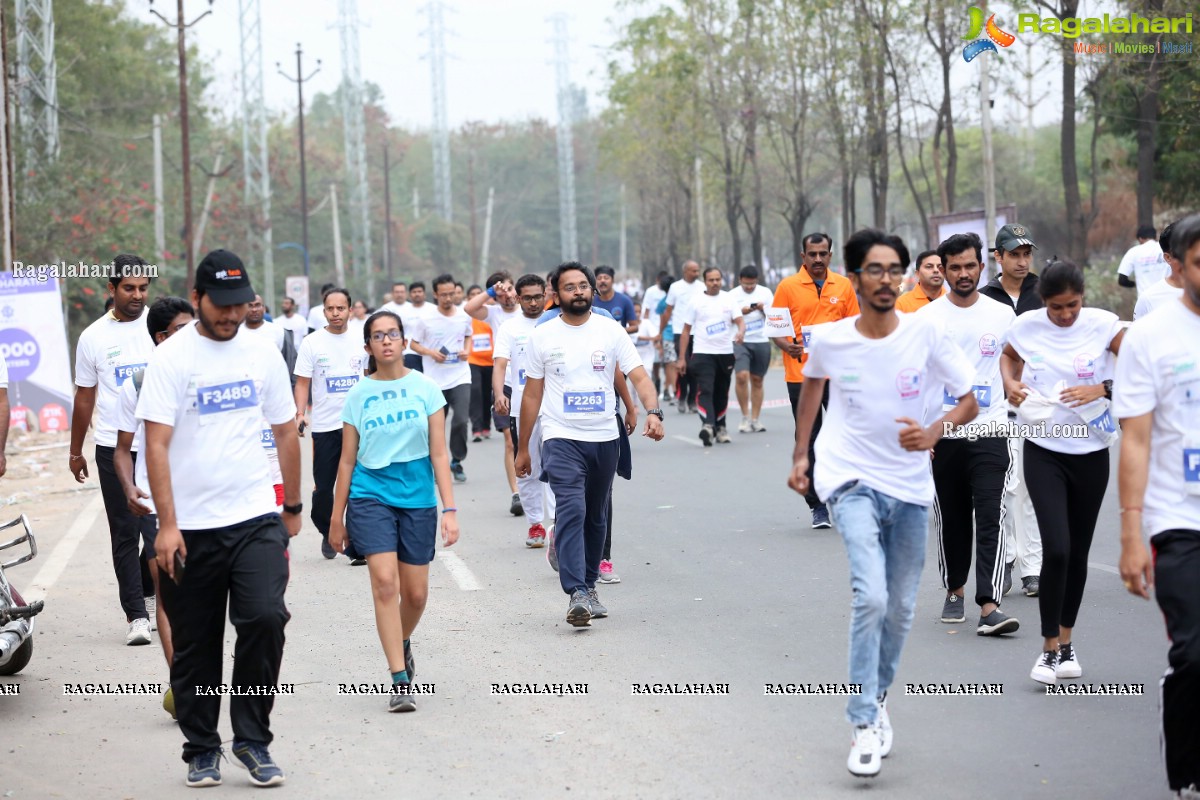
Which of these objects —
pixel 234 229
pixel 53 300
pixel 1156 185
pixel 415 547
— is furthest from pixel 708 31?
pixel 415 547

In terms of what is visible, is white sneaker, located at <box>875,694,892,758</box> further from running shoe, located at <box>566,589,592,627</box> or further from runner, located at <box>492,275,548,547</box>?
runner, located at <box>492,275,548,547</box>

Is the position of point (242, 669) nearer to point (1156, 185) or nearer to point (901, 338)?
point (901, 338)

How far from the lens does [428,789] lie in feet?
18.1

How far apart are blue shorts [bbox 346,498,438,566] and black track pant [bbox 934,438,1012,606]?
9.27 ft

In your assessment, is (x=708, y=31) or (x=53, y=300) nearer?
(x=53, y=300)

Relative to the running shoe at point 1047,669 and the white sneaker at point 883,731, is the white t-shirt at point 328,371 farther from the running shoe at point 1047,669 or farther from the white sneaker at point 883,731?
the white sneaker at point 883,731

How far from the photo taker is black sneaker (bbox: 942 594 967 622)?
799cm

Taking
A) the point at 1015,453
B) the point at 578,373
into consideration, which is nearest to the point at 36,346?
the point at 578,373

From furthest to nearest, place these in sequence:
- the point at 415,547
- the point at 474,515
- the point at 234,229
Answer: the point at 234,229 < the point at 474,515 < the point at 415,547

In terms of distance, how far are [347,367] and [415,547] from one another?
14.5 ft

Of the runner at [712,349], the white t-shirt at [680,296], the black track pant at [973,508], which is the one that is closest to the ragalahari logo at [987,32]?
the white t-shirt at [680,296]

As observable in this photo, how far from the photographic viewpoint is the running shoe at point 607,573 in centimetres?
966

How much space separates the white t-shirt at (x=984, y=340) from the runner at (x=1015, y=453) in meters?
0.13

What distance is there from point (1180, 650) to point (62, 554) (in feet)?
32.0
